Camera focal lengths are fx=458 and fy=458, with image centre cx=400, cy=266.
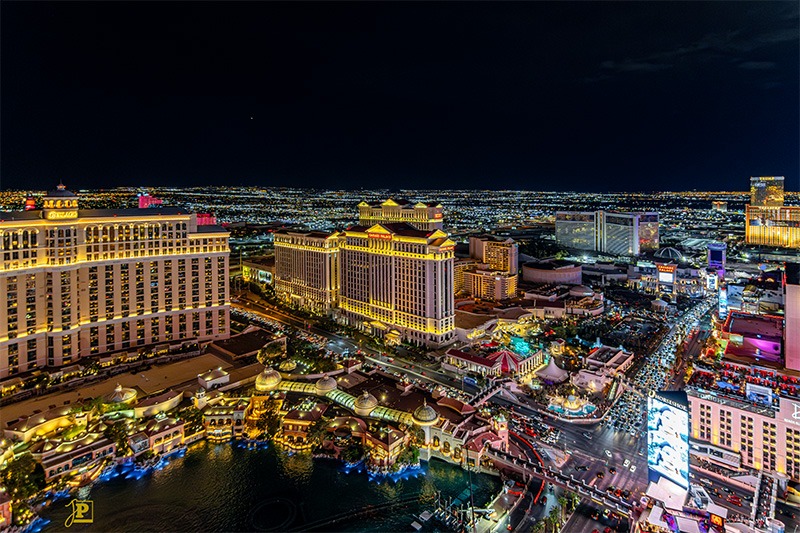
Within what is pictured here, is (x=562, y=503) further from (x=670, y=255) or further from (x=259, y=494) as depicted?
(x=670, y=255)

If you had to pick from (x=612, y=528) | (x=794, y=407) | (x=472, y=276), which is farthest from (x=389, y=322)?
(x=794, y=407)

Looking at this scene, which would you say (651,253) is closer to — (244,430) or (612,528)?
(612,528)

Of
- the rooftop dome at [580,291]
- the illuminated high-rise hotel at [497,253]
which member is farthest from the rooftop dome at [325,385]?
the rooftop dome at [580,291]

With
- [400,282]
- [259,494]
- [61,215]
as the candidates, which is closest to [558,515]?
[259,494]

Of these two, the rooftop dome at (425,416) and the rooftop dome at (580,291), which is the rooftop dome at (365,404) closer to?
the rooftop dome at (425,416)


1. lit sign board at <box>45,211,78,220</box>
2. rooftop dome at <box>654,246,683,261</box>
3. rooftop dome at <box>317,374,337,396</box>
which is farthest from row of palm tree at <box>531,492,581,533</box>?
rooftop dome at <box>654,246,683,261</box>

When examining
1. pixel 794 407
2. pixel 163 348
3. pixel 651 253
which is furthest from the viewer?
pixel 651 253
